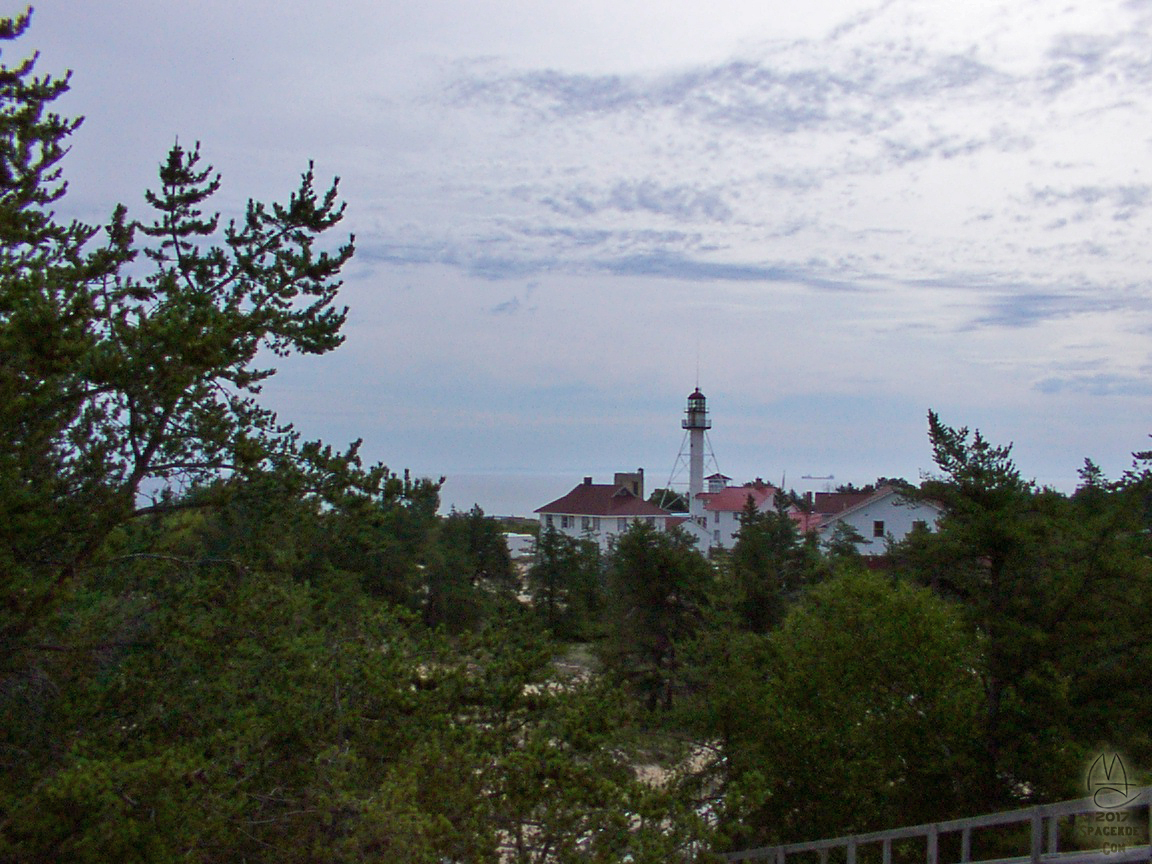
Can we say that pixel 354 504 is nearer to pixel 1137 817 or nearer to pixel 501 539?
pixel 1137 817

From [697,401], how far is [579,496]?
530 inches

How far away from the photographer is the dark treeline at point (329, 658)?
7109 mm

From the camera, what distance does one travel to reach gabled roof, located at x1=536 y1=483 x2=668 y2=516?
7519 centimetres

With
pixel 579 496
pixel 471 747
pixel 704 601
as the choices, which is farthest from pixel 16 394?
pixel 579 496

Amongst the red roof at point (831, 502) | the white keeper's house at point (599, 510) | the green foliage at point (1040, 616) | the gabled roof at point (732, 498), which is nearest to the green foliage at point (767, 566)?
the green foliage at point (1040, 616)

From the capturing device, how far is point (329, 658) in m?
9.80

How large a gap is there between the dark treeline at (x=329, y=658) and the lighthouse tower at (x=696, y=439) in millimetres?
55247

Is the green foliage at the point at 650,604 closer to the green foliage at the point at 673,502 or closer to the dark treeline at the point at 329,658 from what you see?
the dark treeline at the point at 329,658

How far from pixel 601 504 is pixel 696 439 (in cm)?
973

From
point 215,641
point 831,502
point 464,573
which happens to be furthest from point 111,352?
point 831,502

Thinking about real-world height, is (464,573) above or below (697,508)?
below

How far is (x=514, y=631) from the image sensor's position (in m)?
10.7

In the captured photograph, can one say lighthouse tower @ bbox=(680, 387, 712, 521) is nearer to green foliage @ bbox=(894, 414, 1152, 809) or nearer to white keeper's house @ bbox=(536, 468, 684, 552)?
white keeper's house @ bbox=(536, 468, 684, 552)

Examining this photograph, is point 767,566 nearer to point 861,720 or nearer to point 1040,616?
point 861,720
